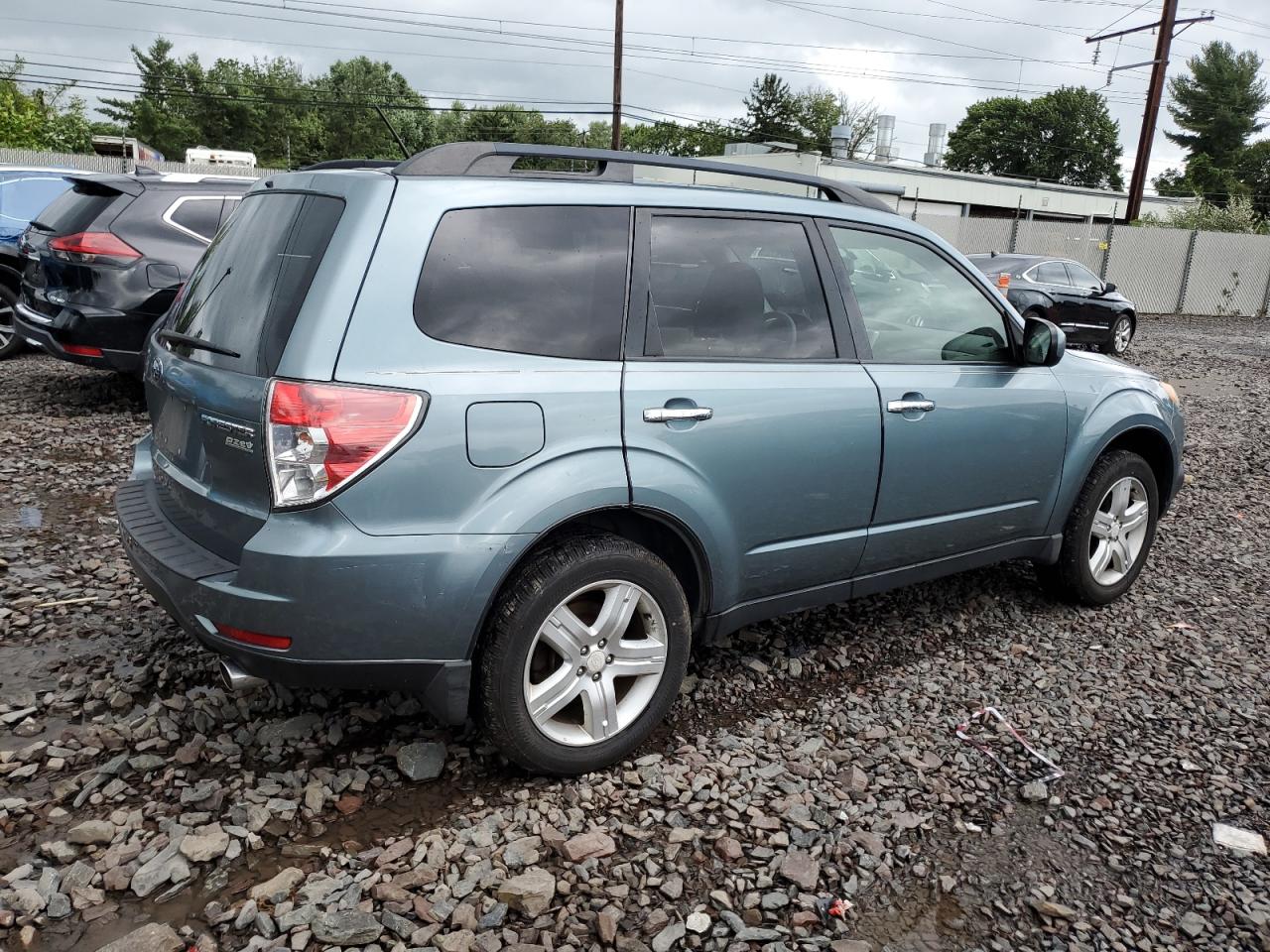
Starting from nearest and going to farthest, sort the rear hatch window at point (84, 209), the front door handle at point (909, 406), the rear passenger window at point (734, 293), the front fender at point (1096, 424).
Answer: the rear passenger window at point (734, 293) → the front door handle at point (909, 406) → the front fender at point (1096, 424) → the rear hatch window at point (84, 209)

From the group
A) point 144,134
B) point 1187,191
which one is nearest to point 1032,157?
point 1187,191

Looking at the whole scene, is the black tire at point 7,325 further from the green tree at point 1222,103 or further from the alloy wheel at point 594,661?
the green tree at point 1222,103

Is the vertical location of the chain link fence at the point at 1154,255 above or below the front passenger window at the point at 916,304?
below

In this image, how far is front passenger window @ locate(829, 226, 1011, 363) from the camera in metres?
3.75

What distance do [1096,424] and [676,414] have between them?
2.32 m

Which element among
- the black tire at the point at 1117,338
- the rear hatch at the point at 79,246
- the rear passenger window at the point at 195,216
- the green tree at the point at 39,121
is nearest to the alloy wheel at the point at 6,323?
the rear hatch at the point at 79,246

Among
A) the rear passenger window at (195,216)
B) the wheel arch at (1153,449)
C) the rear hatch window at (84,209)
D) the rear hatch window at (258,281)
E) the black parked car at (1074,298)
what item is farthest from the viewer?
the black parked car at (1074,298)

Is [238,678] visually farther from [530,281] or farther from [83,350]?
→ [83,350]

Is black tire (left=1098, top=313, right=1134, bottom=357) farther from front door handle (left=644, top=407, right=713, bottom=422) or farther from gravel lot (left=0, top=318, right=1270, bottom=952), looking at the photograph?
front door handle (left=644, top=407, right=713, bottom=422)

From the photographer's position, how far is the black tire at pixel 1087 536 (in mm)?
4500

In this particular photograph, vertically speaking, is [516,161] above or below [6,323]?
above

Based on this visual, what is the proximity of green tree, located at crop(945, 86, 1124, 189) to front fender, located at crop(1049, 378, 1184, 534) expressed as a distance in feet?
306

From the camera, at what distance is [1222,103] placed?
78625 mm

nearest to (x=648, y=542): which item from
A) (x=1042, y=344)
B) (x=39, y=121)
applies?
(x=1042, y=344)
